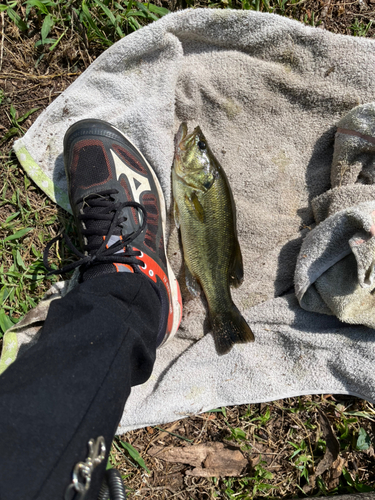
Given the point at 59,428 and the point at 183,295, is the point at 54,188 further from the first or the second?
the point at 59,428

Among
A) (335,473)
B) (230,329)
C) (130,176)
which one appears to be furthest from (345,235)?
(335,473)

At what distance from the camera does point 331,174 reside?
2.76m

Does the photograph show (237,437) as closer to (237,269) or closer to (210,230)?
(237,269)

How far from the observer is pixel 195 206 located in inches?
103

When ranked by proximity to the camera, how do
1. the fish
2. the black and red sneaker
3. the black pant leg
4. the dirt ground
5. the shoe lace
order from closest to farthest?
the black pant leg
the shoe lace
the black and red sneaker
the fish
the dirt ground

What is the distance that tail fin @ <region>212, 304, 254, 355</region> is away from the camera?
8.62 ft

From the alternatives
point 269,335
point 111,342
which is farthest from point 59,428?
point 269,335

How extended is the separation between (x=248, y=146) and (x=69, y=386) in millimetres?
2167

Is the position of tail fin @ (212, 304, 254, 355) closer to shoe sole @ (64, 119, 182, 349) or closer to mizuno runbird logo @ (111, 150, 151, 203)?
shoe sole @ (64, 119, 182, 349)

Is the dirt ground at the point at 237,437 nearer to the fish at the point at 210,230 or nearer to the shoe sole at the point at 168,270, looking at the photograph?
the shoe sole at the point at 168,270

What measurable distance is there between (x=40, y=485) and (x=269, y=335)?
6.11ft

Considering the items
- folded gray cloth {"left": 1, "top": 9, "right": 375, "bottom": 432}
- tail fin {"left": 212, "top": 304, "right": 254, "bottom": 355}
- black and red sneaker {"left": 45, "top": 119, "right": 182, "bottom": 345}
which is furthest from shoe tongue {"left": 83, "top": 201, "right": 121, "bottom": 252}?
tail fin {"left": 212, "top": 304, "right": 254, "bottom": 355}

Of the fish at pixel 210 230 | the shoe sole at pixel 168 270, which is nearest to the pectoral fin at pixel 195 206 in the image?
the fish at pixel 210 230

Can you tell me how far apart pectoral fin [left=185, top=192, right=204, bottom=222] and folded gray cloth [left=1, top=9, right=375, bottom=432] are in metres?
0.25
